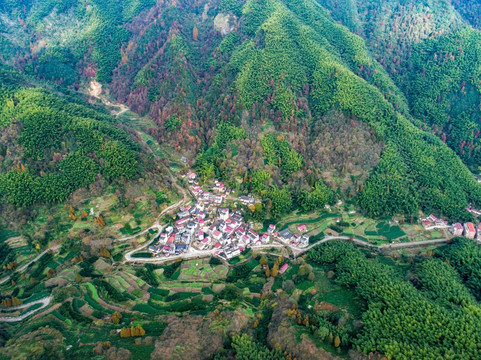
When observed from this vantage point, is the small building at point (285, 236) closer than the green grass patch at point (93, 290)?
No

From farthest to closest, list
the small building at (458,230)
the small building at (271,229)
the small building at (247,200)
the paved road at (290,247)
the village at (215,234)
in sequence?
1. the small building at (247,200)
2. the small building at (458,230)
3. the small building at (271,229)
4. the village at (215,234)
5. the paved road at (290,247)

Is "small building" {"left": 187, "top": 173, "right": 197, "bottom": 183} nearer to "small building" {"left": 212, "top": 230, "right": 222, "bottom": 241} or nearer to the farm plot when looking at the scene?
"small building" {"left": 212, "top": 230, "right": 222, "bottom": 241}

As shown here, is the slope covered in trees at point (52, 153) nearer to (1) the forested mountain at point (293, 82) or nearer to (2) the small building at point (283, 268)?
(1) the forested mountain at point (293, 82)

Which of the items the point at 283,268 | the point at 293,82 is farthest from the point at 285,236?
the point at 293,82

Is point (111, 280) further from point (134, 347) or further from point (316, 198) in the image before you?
point (316, 198)

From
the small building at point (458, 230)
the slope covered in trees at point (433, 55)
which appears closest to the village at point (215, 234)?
the small building at point (458, 230)

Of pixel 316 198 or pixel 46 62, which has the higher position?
pixel 46 62

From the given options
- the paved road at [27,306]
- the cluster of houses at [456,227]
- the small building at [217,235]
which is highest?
the cluster of houses at [456,227]

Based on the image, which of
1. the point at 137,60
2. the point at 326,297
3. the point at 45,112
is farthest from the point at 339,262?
the point at 137,60
